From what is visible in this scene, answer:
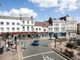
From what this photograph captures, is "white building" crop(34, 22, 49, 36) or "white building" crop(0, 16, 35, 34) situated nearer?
"white building" crop(0, 16, 35, 34)

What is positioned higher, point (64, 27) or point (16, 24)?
point (16, 24)

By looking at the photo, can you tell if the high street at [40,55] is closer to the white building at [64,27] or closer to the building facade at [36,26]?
the building facade at [36,26]

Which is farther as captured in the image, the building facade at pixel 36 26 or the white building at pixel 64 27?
the white building at pixel 64 27

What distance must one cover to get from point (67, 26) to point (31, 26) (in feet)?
78.9

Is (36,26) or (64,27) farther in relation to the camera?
(64,27)

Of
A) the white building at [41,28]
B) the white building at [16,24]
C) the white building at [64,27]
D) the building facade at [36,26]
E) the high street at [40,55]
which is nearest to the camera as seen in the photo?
the high street at [40,55]

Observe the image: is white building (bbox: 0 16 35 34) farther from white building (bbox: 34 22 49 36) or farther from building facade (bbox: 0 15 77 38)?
white building (bbox: 34 22 49 36)

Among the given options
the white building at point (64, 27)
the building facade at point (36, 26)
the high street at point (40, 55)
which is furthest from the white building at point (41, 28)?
the high street at point (40, 55)

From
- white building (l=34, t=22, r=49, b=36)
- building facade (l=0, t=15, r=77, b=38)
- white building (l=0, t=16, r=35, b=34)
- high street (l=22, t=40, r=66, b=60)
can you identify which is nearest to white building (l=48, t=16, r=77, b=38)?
building facade (l=0, t=15, r=77, b=38)

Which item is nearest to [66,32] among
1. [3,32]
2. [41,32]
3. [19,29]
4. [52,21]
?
[52,21]

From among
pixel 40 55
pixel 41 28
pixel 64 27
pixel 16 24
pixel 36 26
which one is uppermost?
pixel 16 24

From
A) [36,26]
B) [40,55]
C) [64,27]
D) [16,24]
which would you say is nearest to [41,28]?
[36,26]

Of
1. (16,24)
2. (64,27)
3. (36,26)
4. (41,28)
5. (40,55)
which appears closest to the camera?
(40,55)

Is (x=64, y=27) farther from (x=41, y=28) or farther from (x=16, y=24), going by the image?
(x=16, y=24)
